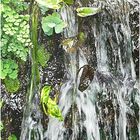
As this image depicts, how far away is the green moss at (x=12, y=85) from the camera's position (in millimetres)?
2303

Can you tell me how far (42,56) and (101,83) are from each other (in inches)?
15.3

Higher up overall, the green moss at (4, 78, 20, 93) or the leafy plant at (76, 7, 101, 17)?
the leafy plant at (76, 7, 101, 17)

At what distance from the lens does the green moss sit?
2.30m

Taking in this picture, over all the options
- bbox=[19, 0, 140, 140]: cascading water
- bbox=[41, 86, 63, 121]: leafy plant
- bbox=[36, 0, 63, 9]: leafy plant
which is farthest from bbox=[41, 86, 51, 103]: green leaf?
bbox=[36, 0, 63, 9]: leafy plant

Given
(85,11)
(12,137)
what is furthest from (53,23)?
(12,137)

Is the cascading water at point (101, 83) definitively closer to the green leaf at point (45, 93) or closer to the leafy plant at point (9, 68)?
the green leaf at point (45, 93)

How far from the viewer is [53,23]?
2.30 meters

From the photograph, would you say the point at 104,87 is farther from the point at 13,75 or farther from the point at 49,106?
the point at 13,75

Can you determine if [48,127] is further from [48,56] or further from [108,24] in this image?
[108,24]

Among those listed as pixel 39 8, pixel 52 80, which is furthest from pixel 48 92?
pixel 39 8

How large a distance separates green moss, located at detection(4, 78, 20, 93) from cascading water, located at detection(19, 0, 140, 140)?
0.25m

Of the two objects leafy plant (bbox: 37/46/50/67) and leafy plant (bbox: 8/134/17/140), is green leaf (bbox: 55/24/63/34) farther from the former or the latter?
leafy plant (bbox: 8/134/17/140)

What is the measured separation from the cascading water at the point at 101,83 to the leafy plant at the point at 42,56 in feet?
0.38

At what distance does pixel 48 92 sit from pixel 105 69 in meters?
0.41
